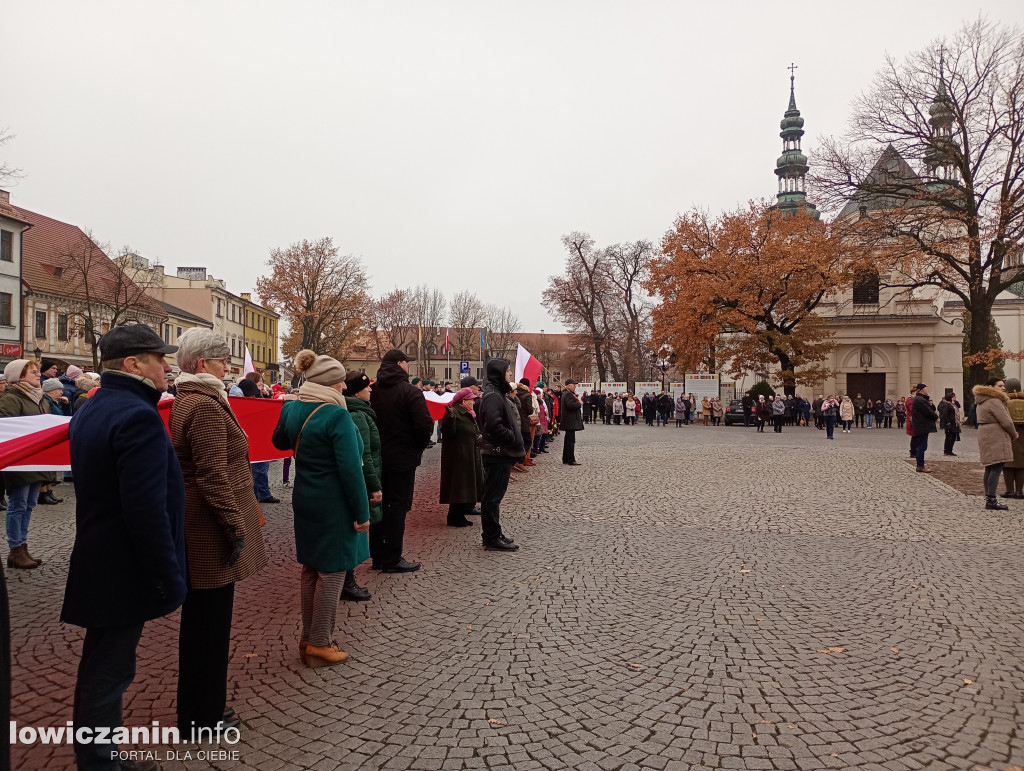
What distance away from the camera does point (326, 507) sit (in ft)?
13.8


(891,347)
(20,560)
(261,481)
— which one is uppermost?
(891,347)

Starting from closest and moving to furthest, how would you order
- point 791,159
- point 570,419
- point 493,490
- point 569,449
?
1. point 493,490
2. point 570,419
3. point 569,449
4. point 791,159

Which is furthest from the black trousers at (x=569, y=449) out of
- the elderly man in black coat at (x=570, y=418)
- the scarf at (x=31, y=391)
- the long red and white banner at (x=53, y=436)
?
the scarf at (x=31, y=391)

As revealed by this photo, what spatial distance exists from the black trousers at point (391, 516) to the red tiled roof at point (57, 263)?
38369 millimetres

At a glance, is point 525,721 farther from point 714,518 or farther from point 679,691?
point 714,518

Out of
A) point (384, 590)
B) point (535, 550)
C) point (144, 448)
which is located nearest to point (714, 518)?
point (535, 550)

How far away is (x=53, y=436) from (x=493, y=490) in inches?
172

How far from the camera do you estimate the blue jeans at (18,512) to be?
6461 mm

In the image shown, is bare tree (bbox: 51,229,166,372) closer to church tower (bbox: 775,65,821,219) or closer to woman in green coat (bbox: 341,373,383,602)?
woman in green coat (bbox: 341,373,383,602)

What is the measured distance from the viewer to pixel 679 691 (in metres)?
3.84

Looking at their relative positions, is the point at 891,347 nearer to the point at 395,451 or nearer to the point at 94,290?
the point at 395,451

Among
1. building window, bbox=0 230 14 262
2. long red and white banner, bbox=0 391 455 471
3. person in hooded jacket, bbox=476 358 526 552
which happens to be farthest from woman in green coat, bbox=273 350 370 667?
building window, bbox=0 230 14 262

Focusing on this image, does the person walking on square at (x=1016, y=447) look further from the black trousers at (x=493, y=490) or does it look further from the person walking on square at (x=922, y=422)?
the black trousers at (x=493, y=490)

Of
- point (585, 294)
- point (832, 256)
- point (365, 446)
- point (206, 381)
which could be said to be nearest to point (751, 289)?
point (832, 256)
